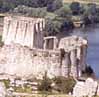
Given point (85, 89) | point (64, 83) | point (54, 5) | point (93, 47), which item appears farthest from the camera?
point (54, 5)

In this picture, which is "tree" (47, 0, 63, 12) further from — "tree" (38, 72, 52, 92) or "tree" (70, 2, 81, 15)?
"tree" (38, 72, 52, 92)

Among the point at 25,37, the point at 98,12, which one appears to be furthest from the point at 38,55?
the point at 98,12

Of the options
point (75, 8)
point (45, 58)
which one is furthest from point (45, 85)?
point (75, 8)

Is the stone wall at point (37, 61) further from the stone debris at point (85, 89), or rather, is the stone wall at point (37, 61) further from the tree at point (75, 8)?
the tree at point (75, 8)

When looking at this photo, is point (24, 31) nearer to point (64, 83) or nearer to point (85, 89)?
point (64, 83)

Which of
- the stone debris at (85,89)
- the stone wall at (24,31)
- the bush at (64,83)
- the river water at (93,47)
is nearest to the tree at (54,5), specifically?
the river water at (93,47)

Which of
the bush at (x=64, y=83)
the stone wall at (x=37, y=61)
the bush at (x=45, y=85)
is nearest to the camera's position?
the bush at (x=64, y=83)
